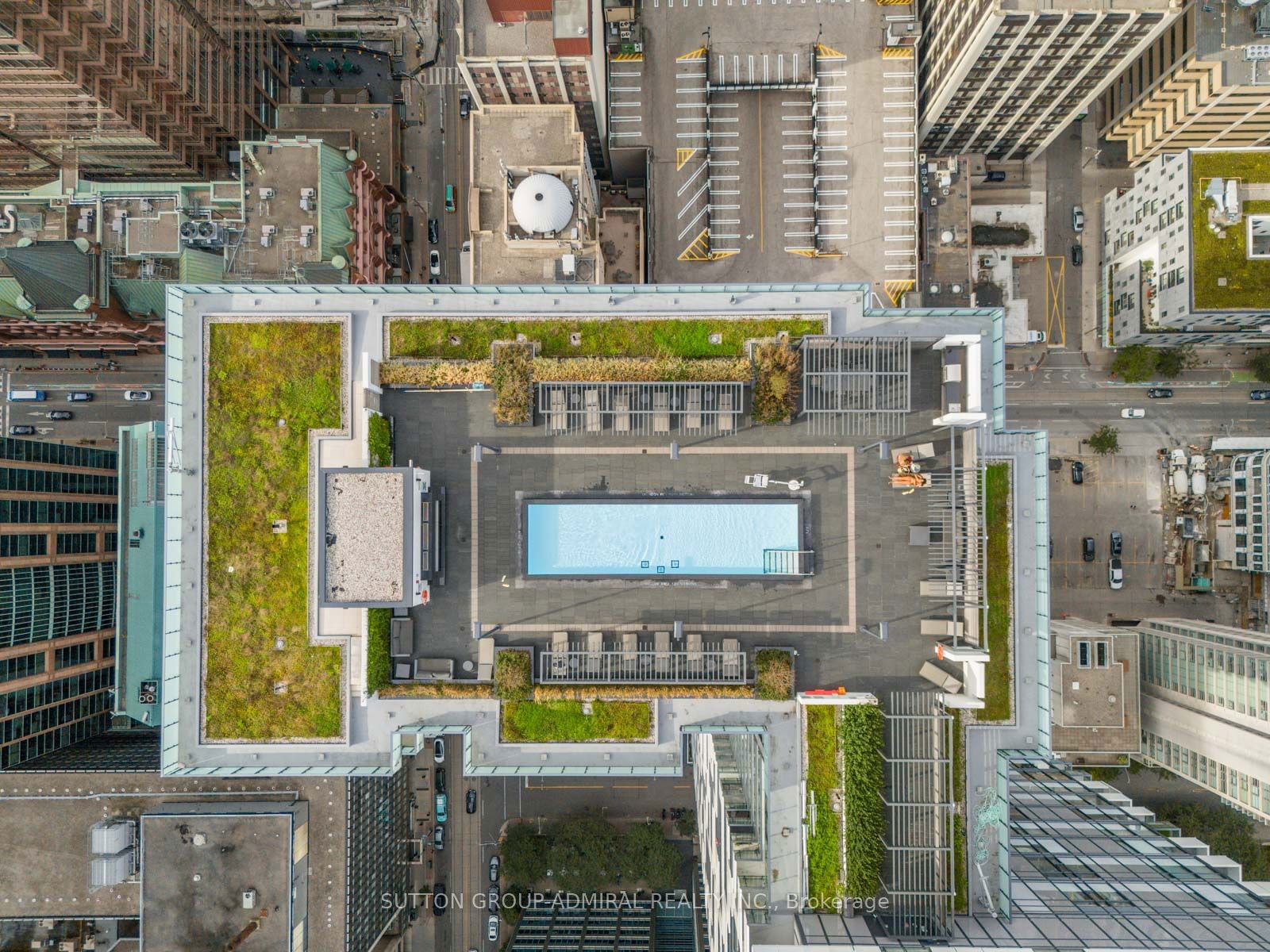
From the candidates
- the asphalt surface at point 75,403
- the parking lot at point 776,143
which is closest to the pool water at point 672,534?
the parking lot at point 776,143

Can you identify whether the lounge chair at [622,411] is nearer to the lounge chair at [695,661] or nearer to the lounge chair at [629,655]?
the lounge chair at [629,655]

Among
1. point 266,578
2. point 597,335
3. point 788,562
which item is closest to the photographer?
point 788,562

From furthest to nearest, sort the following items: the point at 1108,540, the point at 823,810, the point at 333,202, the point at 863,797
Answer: the point at 1108,540 → the point at 333,202 → the point at 823,810 → the point at 863,797

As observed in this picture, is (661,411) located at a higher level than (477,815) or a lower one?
higher

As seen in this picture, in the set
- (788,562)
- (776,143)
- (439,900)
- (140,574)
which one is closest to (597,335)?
(788,562)

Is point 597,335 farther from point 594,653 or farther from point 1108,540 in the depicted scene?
point 1108,540

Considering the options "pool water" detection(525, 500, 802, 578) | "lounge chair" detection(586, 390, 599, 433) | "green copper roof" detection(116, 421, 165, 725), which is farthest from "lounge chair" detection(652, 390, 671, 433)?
"green copper roof" detection(116, 421, 165, 725)

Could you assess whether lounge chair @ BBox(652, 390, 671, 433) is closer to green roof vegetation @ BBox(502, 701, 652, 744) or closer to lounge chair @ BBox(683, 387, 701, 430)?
lounge chair @ BBox(683, 387, 701, 430)

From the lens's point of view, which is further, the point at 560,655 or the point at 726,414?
the point at 560,655
